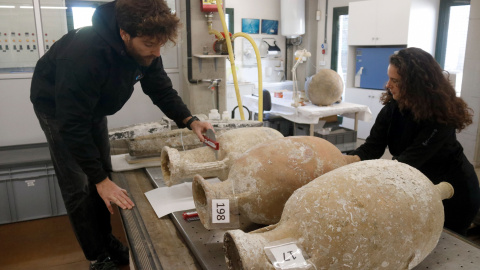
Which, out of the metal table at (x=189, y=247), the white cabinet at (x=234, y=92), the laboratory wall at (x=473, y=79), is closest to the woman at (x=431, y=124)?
the metal table at (x=189, y=247)

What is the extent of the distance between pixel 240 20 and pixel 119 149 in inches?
170

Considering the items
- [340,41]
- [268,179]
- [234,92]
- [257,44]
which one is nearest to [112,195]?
[268,179]

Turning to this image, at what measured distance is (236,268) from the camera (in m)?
0.97

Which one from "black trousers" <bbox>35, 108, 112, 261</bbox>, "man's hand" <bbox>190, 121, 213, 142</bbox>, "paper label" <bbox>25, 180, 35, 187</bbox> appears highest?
"man's hand" <bbox>190, 121, 213, 142</bbox>

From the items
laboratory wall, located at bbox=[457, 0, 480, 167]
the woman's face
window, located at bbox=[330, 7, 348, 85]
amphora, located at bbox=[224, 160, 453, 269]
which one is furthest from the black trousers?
window, located at bbox=[330, 7, 348, 85]

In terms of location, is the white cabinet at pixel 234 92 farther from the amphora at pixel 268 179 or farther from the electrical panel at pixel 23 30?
the amphora at pixel 268 179

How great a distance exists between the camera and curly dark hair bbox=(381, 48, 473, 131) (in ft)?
5.68

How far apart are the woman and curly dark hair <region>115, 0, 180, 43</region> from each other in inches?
42.8

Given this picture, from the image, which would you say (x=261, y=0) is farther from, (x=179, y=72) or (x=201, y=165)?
(x=201, y=165)

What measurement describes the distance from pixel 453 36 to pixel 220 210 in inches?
206

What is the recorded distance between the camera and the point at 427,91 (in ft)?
5.72

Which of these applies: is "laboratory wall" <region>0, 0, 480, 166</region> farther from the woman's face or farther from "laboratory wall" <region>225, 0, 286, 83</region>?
the woman's face

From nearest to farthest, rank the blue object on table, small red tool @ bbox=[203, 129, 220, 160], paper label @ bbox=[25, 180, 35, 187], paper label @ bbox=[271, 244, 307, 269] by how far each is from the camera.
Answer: paper label @ bbox=[271, 244, 307, 269], small red tool @ bbox=[203, 129, 220, 160], paper label @ bbox=[25, 180, 35, 187], the blue object on table

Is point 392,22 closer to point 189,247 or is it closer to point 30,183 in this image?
point 30,183
